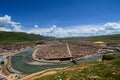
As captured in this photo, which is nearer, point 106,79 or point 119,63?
point 106,79

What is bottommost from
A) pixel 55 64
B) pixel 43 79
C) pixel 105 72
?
pixel 55 64

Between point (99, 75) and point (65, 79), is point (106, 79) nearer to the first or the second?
point (99, 75)

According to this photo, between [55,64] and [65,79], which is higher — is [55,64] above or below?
below

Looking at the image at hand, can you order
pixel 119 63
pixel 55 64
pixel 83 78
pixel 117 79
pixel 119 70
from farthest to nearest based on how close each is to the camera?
1. pixel 55 64
2. pixel 119 63
3. pixel 119 70
4. pixel 83 78
5. pixel 117 79

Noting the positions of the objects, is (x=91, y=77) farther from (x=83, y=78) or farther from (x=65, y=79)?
(x=65, y=79)

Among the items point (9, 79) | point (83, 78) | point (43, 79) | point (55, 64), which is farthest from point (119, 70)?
point (55, 64)

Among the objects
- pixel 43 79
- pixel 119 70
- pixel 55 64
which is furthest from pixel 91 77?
pixel 55 64

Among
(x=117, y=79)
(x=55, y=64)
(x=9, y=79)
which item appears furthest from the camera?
(x=55, y=64)

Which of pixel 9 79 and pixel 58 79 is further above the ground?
pixel 58 79

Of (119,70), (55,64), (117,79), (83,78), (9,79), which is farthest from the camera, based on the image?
(55,64)
